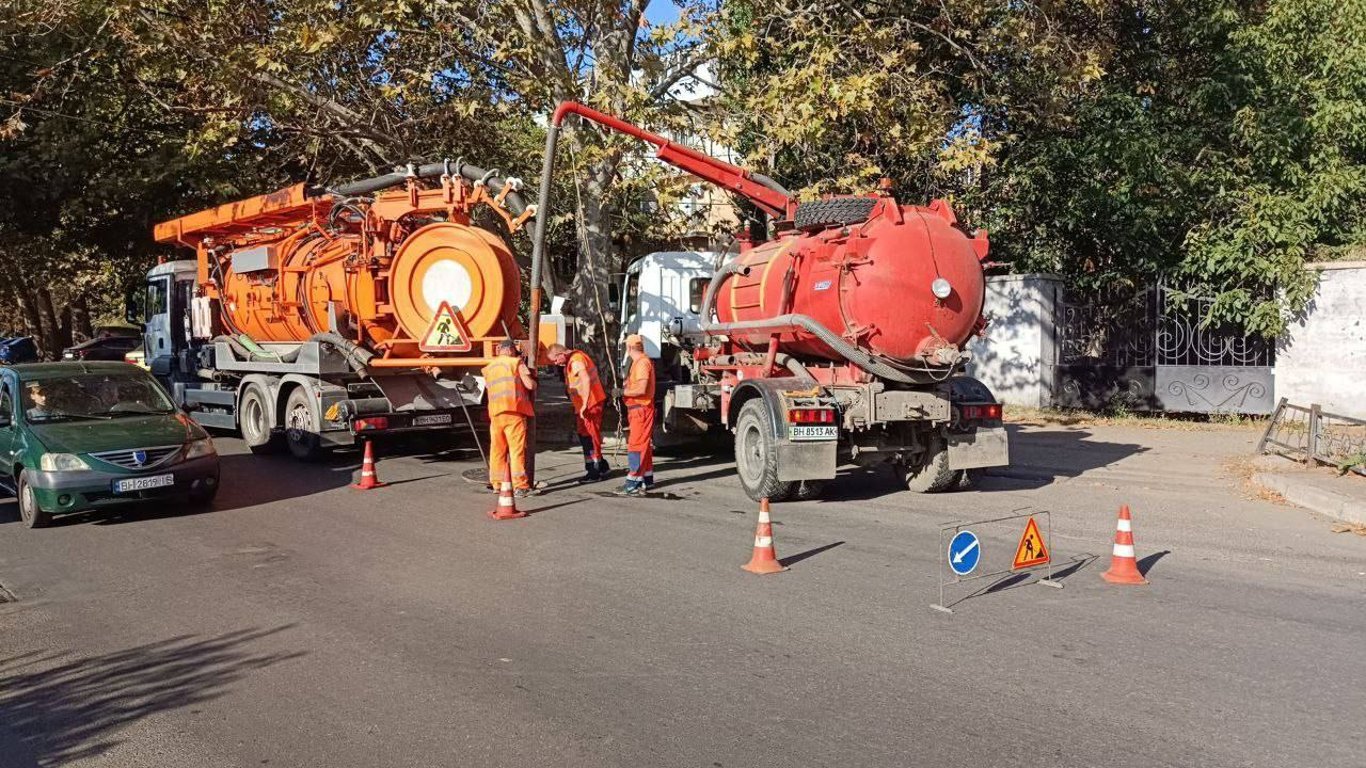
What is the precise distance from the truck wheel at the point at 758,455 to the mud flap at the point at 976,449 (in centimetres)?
166

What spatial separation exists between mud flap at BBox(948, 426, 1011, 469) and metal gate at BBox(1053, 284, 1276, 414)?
869 cm

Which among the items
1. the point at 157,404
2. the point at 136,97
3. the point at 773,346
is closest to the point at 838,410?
the point at 773,346

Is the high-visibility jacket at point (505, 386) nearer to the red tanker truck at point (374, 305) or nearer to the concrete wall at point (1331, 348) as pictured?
the red tanker truck at point (374, 305)

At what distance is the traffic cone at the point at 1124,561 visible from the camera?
693 centimetres

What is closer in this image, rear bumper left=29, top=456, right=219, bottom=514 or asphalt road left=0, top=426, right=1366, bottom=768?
asphalt road left=0, top=426, right=1366, bottom=768

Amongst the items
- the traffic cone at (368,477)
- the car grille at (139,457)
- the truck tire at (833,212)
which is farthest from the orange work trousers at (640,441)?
the car grille at (139,457)

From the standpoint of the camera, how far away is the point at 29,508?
9.53 metres

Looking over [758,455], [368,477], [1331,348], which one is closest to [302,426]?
[368,477]

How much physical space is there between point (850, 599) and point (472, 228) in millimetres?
7947

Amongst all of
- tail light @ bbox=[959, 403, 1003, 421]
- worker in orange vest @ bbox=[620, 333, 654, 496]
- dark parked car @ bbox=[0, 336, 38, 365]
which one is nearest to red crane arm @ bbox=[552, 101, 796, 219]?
worker in orange vest @ bbox=[620, 333, 654, 496]

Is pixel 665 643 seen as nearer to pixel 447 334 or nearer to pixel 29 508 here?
pixel 29 508

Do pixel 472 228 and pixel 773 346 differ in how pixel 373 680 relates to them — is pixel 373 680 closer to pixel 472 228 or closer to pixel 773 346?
pixel 773 346

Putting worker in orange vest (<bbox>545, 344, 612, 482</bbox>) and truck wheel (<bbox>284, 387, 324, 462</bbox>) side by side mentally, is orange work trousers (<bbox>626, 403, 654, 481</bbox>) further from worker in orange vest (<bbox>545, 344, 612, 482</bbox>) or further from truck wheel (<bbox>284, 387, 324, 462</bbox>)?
truck wheel (<bbox>284, 387, 324, 462</bbox>)

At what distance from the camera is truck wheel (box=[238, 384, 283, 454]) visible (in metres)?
14.6
